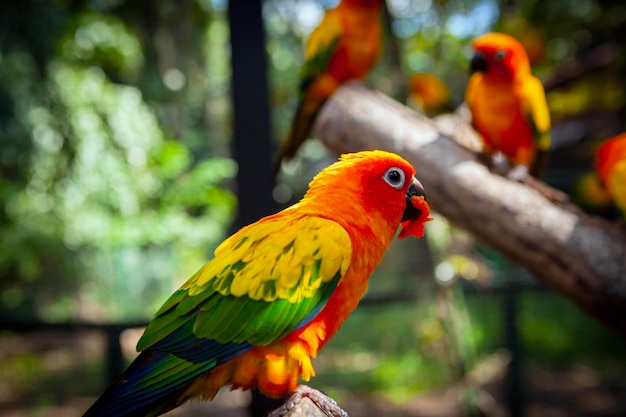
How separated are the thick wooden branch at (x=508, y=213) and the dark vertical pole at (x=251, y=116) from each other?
1.26 ft

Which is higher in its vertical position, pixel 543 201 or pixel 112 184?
pixel 543 201

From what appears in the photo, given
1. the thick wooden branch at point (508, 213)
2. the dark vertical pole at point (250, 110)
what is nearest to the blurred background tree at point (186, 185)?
the thick wooden branch at point (508, 213)

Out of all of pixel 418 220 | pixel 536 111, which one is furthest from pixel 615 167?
pixel 418 220

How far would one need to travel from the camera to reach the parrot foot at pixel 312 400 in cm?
101

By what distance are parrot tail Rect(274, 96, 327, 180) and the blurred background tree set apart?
34.5 inches

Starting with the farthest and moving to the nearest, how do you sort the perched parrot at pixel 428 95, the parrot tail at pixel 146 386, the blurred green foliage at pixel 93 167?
the blurred green foliage at pixel 93 167
the perched parrot at pixel 428 95
the parrot tail at pixel 146 386

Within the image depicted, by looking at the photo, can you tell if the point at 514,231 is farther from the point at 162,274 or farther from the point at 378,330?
the point at 162,274

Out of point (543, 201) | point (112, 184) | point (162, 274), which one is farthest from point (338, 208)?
point (112, 184)

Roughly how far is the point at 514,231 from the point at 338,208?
1.00 meters

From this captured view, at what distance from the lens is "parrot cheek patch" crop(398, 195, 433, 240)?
1002 mm

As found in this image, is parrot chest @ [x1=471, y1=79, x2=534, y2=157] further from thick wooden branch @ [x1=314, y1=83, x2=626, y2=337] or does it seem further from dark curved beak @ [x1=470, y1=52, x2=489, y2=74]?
thick wooden branch @ [x1=314, y1=83, x2=626, y2=337]

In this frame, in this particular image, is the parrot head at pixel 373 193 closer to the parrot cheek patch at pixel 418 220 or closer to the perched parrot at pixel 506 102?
the parrot cheek patch at pixel 418 220

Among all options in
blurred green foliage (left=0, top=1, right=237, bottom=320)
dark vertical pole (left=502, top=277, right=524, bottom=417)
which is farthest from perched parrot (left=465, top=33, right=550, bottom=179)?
blurred green foliage (left=0, top=1, right=237, bottom=320)

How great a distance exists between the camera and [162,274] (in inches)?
177
